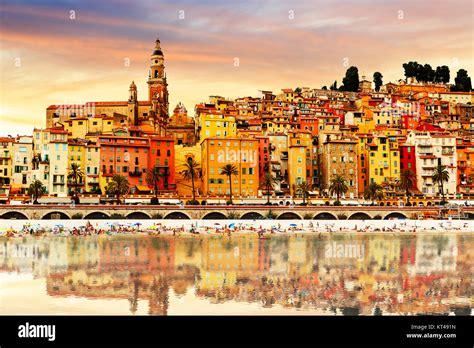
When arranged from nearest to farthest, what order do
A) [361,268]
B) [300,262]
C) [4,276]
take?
[4,276] → [361,268] → [300,262]

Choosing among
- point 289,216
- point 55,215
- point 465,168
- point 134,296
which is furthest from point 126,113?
point 134,296

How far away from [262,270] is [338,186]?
42.6m

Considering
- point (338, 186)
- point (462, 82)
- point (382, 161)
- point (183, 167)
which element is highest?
point (462, 82)

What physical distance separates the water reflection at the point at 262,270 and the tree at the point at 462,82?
104m

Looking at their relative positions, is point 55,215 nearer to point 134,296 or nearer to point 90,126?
point 90,126

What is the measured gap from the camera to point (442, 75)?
161125 mm

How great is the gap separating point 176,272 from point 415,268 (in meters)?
14.7

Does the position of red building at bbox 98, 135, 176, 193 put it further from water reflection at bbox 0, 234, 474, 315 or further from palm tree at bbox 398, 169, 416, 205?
palm tree at bbox 398, 169, 416, 205

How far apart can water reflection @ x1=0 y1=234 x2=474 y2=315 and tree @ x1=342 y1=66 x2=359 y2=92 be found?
321ft

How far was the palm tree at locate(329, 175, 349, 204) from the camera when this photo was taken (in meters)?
74.3
